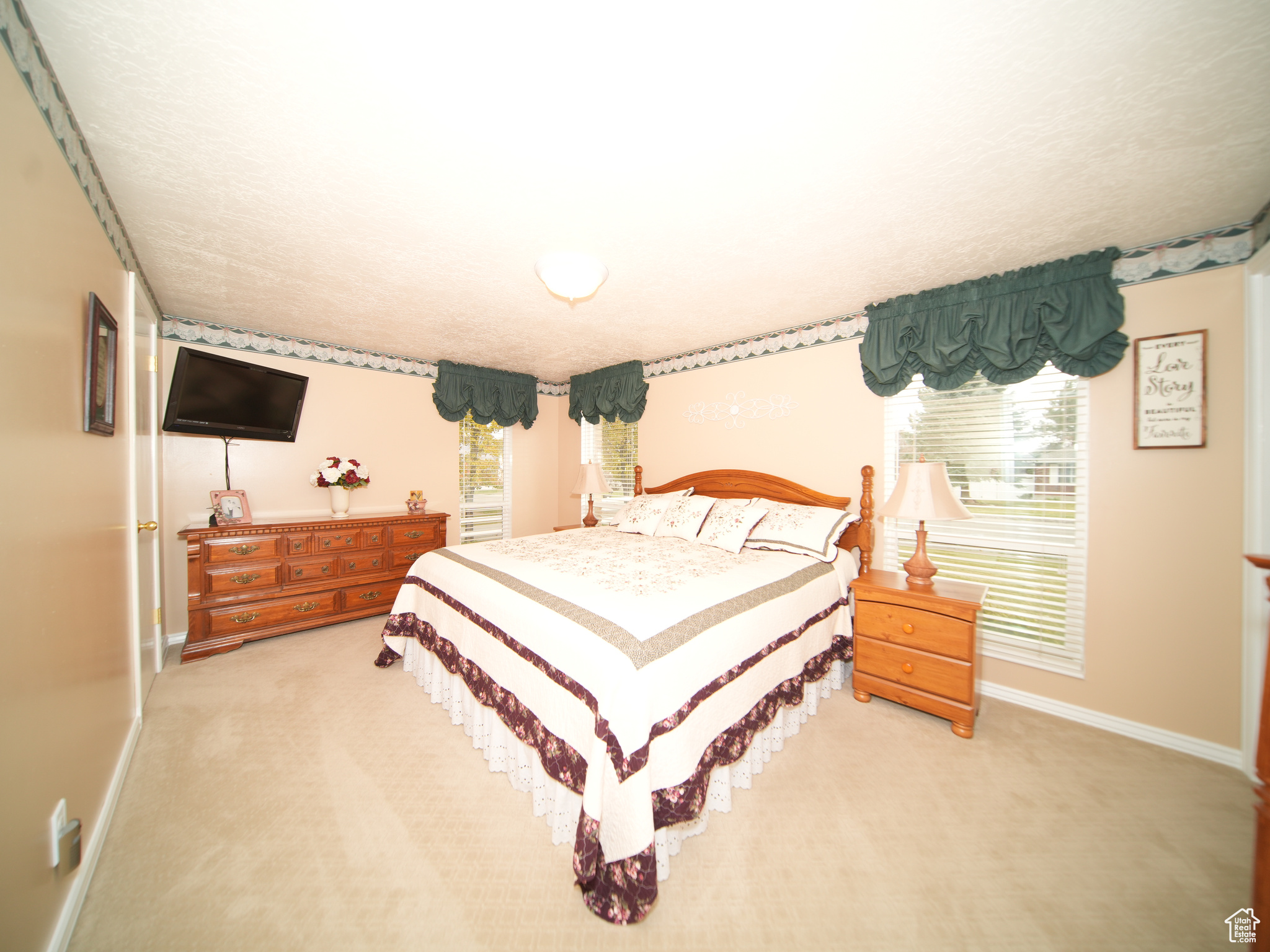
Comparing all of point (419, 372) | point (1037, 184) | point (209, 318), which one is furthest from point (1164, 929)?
point (209, 318)

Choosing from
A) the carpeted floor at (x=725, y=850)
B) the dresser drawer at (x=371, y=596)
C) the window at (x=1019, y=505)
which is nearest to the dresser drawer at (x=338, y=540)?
the dresser drawer at (x=371, y=596)

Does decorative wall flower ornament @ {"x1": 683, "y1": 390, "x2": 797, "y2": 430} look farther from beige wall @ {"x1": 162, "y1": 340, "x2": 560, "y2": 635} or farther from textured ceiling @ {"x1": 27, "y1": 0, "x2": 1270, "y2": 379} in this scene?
beige wall @ {"x1": 162, "y1": 340, "x2": 560, "y2": 635}

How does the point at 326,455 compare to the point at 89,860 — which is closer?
the point at 89,860

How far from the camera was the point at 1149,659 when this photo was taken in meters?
2.12

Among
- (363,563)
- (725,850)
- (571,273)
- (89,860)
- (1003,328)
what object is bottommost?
(725,850)

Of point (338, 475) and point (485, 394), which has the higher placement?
point (485, 394)

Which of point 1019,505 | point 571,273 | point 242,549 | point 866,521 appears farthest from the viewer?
point 242,549

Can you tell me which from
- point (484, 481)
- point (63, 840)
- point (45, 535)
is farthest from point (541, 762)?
point (484, 481)

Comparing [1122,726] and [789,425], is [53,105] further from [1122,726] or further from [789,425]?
[1122,726]

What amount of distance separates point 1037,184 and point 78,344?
11.5ft

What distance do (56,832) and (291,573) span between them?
233 cm

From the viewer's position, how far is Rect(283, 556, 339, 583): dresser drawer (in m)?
3.24

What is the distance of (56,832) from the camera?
3.83 feet

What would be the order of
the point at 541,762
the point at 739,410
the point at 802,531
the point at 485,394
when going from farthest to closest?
the point at 485,394
the point at 739,410
the point at 802,531
the point at 541,762
